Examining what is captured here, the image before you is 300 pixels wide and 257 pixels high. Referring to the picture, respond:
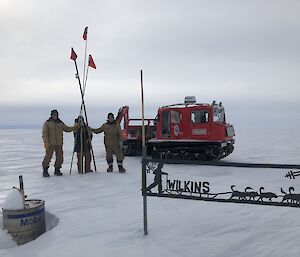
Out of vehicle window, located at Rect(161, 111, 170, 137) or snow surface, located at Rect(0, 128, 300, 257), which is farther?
vehicle window, located at Rect(161, 111, 170, 137)

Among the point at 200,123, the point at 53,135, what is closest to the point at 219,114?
the point at 200,123

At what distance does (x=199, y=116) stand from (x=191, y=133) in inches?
27.9

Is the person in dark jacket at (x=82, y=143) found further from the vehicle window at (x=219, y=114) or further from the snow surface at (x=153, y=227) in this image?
the vehicle window at (x=219, y=114)

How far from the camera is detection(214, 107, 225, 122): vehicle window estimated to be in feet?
42.0

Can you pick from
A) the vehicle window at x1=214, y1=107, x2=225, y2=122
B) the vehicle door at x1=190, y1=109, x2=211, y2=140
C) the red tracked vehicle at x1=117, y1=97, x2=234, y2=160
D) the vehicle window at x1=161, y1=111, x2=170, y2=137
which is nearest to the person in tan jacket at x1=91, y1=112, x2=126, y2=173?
the red tracked vehicle at x1=117, y1=97, x2=234, y2=160

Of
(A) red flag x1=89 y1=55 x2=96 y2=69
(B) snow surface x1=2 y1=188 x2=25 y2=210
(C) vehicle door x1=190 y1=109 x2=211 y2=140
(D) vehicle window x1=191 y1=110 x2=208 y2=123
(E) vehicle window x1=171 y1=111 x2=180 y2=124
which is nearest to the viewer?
(B) snow surface x1=2 y1=188 x2=25 y2=210

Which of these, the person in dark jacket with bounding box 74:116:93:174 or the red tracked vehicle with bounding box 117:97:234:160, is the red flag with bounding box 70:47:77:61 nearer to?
the person in dark jacket with bounding box 74:116:93:174

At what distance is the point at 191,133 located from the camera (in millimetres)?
12641

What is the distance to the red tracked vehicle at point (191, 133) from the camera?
40.4 ft

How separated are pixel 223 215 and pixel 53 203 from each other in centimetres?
331

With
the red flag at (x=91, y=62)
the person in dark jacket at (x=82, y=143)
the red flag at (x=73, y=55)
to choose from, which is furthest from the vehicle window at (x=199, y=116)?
the red flag at (x=73, y=55)

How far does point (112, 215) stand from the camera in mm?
5844

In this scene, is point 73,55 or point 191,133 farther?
point 191,133

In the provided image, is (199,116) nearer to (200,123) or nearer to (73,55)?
(200,123)
